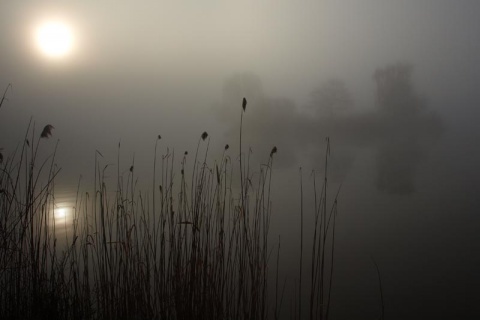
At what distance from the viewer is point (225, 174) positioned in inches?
91.3

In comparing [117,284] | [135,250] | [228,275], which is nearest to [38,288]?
[117,284]

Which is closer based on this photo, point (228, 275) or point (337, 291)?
point (228, 275)

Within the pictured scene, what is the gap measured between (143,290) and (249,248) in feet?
2.37

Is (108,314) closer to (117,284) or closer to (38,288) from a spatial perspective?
(117,284)

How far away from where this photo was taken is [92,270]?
7.84 feet

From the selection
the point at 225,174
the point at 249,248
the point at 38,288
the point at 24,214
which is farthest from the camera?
the point at 225,174

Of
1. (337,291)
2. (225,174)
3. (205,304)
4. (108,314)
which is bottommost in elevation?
(337,291)

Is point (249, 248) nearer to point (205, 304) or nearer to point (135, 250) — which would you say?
point (205, 304)

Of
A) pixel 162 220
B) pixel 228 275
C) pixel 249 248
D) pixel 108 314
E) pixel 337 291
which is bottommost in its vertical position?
pixel 337 291

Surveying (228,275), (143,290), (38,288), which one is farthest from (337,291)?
(38,288)

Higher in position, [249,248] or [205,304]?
[249,248]

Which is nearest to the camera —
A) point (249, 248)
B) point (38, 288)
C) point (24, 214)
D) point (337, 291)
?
point (24, 214)

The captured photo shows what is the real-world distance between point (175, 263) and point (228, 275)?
1.14 ft

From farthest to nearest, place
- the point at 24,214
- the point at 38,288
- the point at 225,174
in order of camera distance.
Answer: the point at 225,174 < the point at 38,288 < the point at 24,214
